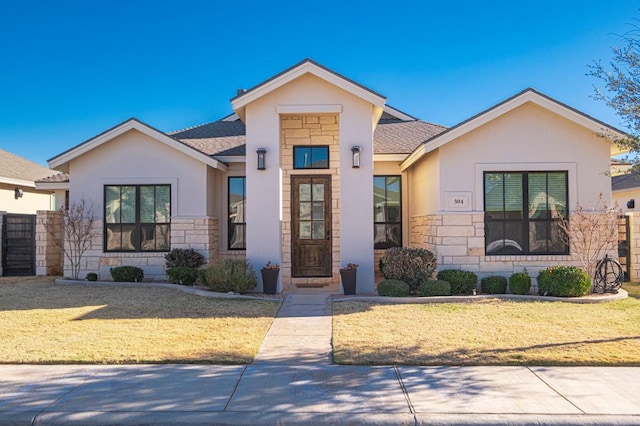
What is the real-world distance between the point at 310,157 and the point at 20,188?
1351 centimetres

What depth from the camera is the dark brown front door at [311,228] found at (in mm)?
12281

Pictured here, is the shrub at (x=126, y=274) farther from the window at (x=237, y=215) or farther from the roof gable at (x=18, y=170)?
the roof gable at (x=18, y=170)

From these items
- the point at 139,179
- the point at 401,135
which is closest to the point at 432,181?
the point at 401,135

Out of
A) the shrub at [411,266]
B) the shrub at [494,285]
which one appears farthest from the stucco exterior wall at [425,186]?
the shrub at [494,285]

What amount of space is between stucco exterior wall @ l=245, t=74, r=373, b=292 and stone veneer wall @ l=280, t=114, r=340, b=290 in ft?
4.09

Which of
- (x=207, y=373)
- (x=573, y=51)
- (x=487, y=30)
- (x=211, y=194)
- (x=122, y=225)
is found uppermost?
(x=487, y=30)

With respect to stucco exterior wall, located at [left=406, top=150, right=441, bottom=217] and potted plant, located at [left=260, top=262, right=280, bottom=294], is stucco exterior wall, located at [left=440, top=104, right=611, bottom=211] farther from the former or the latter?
potted plant, located at [left=260, top=262, right=280, bottom=294]

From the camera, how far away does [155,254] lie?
41.4 ft

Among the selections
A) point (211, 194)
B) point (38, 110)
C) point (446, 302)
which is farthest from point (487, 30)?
point (38, 110)

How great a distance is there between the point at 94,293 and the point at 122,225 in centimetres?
263

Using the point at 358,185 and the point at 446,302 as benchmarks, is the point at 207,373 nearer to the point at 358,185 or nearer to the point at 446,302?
the point at 446,302

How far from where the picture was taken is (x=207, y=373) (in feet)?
17.0

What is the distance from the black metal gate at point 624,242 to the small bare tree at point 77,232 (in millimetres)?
14093

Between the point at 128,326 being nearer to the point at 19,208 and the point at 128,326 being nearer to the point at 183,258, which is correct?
the point at 183,258
